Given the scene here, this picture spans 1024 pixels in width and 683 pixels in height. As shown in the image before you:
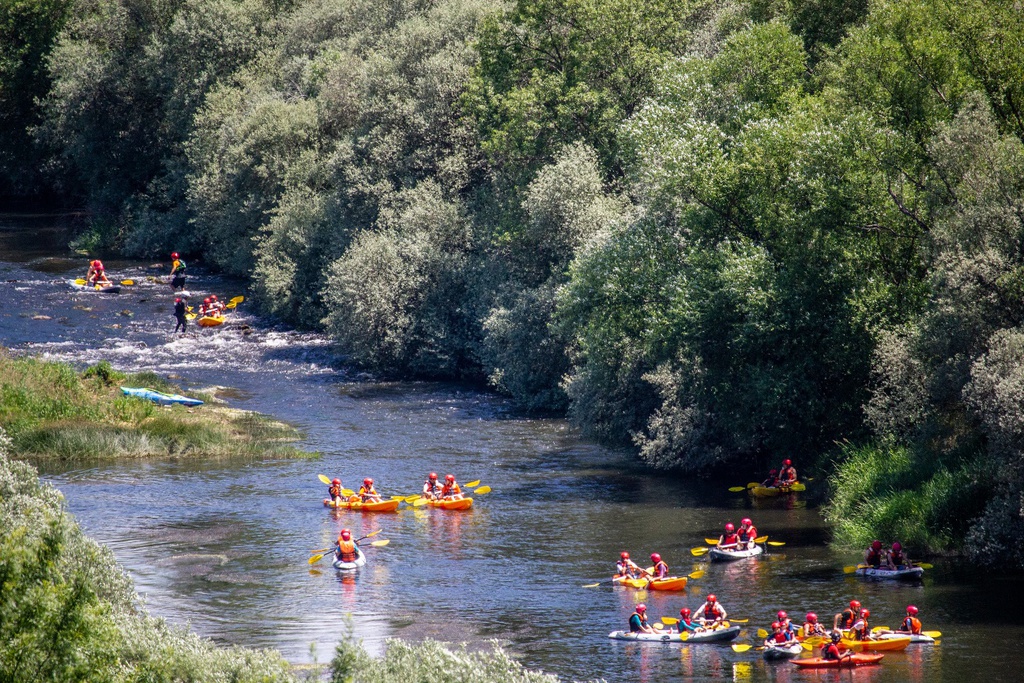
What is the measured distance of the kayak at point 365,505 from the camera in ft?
119

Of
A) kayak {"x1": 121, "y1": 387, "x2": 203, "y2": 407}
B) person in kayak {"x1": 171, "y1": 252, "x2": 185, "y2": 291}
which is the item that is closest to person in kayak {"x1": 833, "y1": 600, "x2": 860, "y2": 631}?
kayak {"x1": 121, "y1": 387, "x2": 203, "y2": 407}

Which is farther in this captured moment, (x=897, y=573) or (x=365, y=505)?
(x=365, y=505)

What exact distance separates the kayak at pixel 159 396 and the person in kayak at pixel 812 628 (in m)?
26.9

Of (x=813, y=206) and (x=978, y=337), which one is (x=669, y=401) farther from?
(x=978, y=337)

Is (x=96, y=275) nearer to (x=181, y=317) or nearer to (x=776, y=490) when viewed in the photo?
(x=181, y=317)

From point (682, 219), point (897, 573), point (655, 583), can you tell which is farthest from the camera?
point (682, 219)

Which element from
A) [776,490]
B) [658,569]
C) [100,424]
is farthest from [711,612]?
[100,424]

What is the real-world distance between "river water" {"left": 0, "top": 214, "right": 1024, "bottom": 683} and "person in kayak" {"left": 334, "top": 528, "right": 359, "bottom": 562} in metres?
0.49

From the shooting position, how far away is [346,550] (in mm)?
31656

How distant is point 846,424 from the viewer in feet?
122

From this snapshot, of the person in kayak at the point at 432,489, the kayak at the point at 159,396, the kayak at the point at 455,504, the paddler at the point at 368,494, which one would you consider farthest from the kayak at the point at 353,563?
the kayak at the point at 159,396

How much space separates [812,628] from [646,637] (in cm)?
373

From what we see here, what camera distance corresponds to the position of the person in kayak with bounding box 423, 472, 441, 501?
37.1m

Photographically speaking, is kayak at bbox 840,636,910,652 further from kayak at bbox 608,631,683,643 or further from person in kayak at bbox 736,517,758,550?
person in kayak at bbox 736,517,758,550
